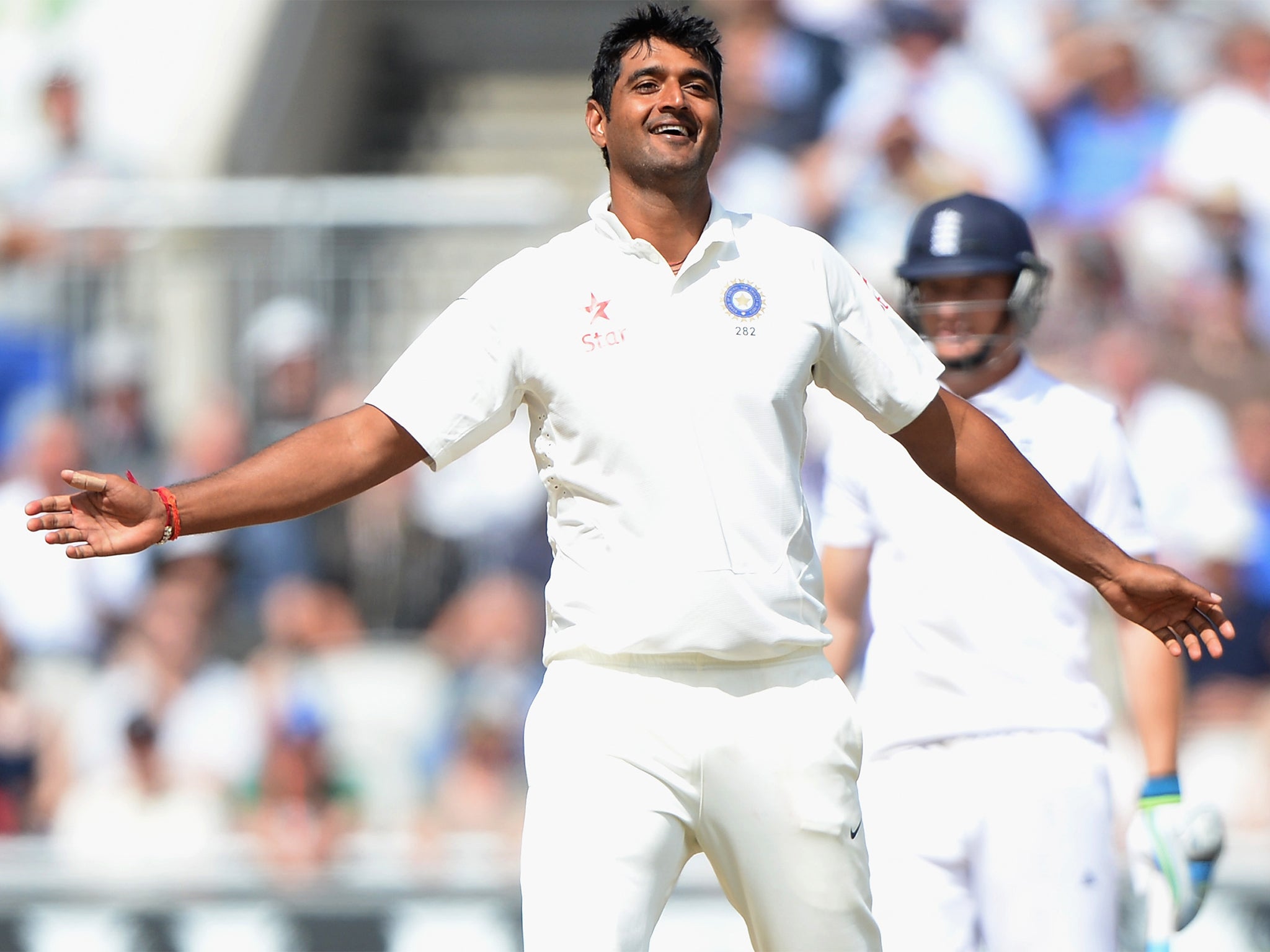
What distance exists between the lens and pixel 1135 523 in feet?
13.9

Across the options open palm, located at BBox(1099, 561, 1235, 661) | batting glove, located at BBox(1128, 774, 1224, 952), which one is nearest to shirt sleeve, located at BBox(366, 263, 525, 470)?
open palm, located at BBox(1099, 561, 1235, 661)

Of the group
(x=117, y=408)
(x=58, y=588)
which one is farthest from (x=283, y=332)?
(x=58, y=588)

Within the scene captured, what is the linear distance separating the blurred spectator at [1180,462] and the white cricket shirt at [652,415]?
446cm

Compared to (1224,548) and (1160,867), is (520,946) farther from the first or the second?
(1224,548)

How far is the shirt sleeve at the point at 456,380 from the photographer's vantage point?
319cm

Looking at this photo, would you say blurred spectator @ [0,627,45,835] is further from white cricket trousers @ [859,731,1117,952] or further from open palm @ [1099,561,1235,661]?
open palm @ [1099,561,1235,661]

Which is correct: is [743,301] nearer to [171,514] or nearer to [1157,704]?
[171,514]

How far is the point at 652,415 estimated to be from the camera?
3.14m

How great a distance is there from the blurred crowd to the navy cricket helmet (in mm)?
3102

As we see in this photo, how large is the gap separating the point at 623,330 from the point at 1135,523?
1.61 meters

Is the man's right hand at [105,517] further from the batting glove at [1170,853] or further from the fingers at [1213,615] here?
the batting glove at [1170,853]

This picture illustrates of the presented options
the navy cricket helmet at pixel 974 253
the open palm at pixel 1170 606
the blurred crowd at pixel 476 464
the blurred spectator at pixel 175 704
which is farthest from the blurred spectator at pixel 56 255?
the open palm at pixel 1170 606

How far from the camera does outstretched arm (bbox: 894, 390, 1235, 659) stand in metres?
3.43

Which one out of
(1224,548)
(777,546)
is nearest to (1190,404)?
(1224,548)
